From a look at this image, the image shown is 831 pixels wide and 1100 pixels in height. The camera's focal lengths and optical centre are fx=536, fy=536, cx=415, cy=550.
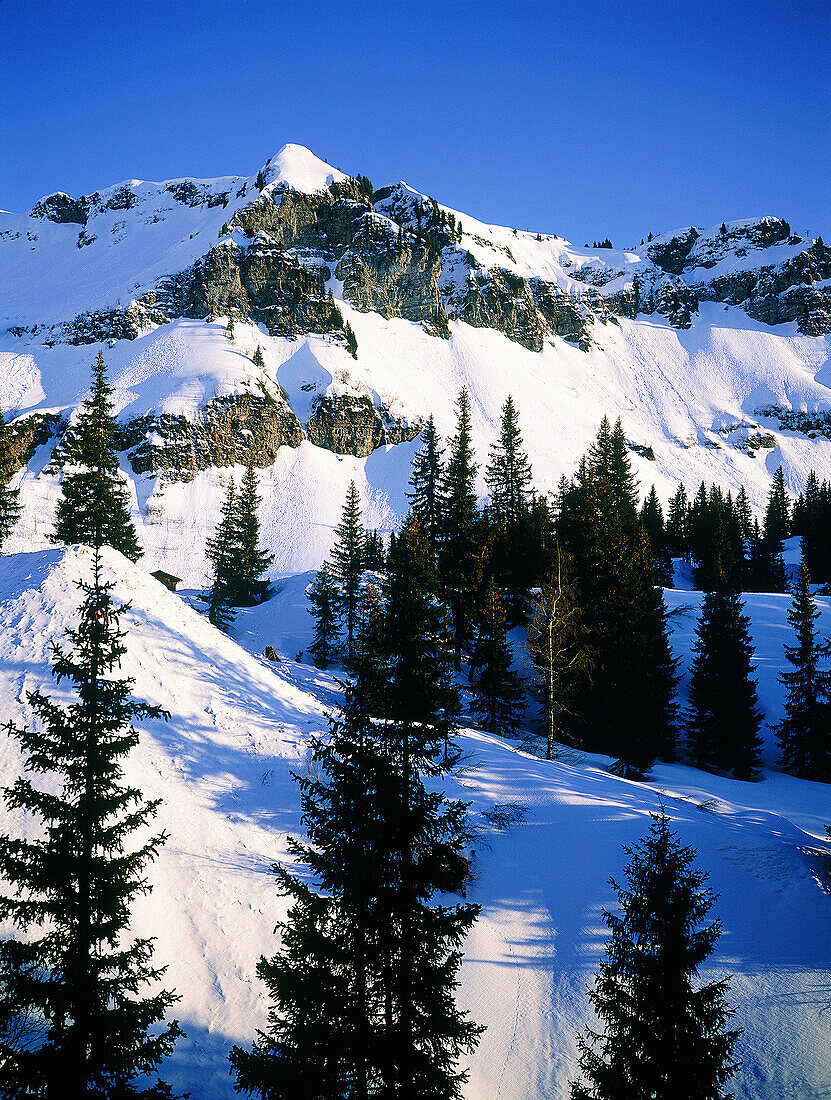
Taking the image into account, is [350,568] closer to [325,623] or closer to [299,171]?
[325,623]

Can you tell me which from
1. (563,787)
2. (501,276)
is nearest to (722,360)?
(501,276)

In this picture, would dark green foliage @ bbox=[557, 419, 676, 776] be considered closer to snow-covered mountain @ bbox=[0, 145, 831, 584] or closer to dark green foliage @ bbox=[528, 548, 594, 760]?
dark green foliage @ bbox=[528, 548, 594, 760]

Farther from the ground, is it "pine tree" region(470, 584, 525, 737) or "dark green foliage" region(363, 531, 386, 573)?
"dark green foliage" region(363, 531, 386, 573)

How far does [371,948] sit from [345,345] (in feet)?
346

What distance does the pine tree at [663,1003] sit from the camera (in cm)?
564

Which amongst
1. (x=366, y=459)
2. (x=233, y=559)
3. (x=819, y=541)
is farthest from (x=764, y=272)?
(x=233, y=559)

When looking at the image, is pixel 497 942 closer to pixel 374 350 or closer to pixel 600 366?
pixel 374 350

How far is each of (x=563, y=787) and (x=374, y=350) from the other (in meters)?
104

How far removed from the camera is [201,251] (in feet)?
390

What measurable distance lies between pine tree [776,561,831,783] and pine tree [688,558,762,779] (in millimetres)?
1377

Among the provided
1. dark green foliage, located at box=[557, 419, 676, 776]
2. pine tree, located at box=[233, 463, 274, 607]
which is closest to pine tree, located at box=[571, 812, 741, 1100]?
dark green foliage, located at box=[557, 419, 676, 776]

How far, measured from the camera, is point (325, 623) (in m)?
35.6

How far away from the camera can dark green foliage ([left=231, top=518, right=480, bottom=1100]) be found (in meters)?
6.63

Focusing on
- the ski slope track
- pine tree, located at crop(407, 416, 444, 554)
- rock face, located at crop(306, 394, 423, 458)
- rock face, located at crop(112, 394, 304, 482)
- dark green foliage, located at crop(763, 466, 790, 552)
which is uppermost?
rock face, located at crop(306, 394, 423, 458)
